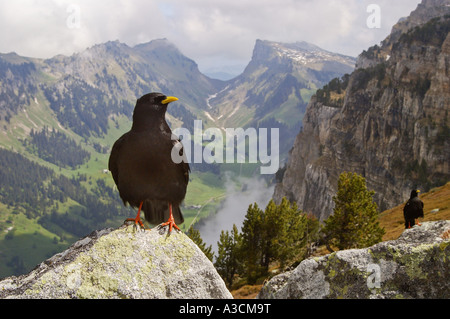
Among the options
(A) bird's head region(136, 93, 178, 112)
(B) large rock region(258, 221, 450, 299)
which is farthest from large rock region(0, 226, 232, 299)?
(A) bird's head region(136, 93, 178, 112)

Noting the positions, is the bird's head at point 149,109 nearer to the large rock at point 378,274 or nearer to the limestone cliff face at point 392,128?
the large rock at point 378,274

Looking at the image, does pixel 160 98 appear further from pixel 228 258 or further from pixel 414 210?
pixel 228 258

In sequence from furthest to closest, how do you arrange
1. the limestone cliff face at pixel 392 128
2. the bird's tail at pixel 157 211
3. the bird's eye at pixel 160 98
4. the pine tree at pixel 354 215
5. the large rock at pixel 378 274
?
1. the limestone cliff face at pixel 392 128
2. the pine tree at pixel 354 215
3. the bird's tail at pixel 157 211
4. the bird's eye at pixel 160 98
5. the large rock at pixel 378 274

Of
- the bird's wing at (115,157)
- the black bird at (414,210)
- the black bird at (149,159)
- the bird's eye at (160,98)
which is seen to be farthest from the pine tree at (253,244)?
the bird's eye at (160,98)

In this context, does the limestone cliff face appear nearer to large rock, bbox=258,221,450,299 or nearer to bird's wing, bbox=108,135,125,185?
large rock, bbox=258,221,450,299

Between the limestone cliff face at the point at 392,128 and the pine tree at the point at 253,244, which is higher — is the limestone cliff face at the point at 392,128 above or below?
above

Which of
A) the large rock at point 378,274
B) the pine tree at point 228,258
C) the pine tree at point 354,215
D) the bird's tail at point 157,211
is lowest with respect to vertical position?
the pine tree at point 228,258
